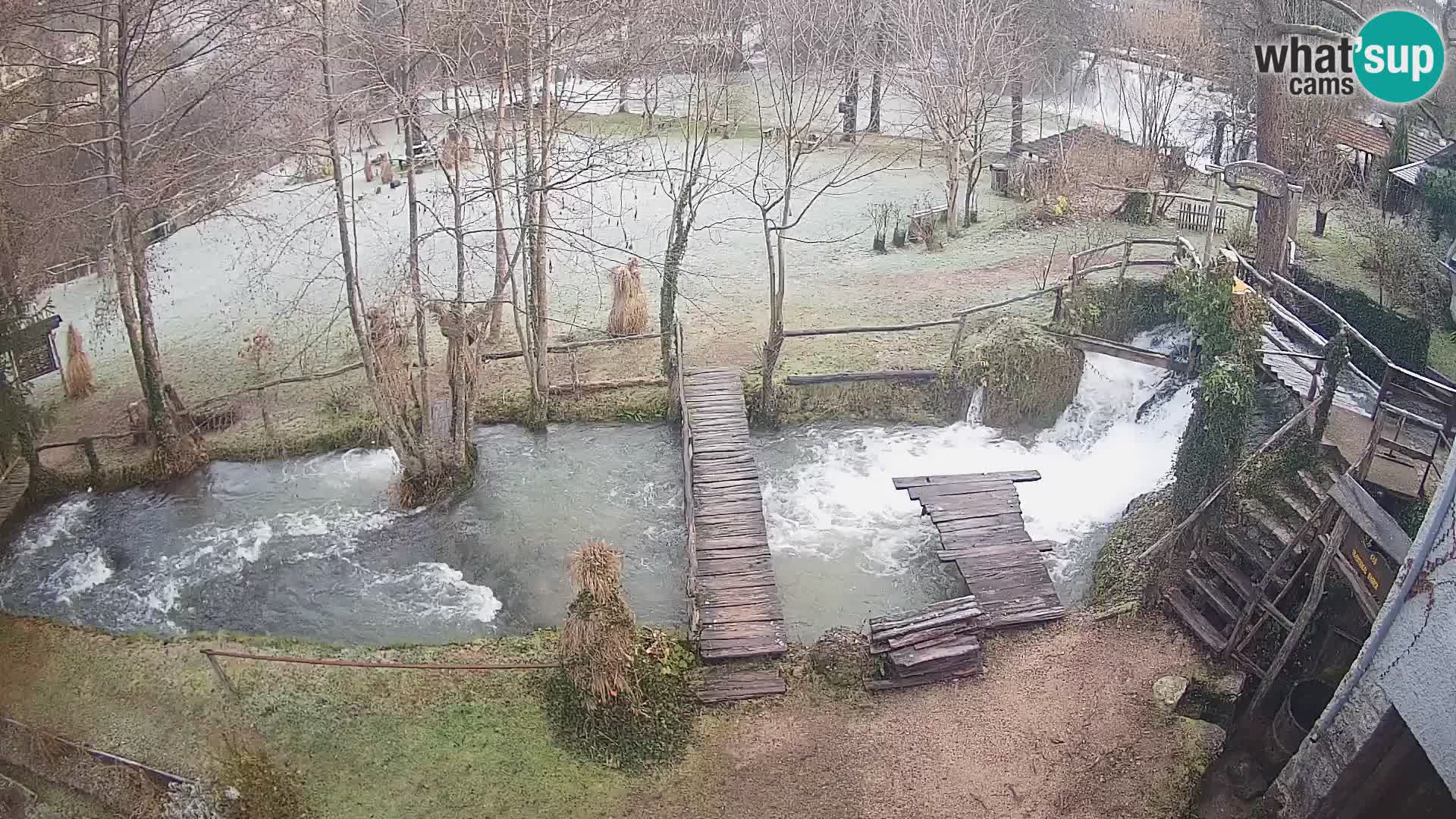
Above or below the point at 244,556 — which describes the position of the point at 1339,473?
above

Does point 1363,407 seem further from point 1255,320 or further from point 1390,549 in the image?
point 1390,549

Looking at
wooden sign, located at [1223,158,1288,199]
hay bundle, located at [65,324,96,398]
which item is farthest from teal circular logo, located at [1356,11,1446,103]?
hay bundle, located at [65,324,96,398]

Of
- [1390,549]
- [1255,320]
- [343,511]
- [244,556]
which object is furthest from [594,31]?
[1390,549]

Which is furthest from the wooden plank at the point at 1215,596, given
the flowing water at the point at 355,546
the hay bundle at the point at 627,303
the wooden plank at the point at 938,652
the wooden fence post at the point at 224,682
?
the hay bundle at the point at 627,303

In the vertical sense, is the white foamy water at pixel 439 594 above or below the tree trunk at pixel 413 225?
below

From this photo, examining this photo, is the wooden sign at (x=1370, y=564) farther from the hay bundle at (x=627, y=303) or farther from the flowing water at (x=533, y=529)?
the hay bundle at (x=627, y=303)
